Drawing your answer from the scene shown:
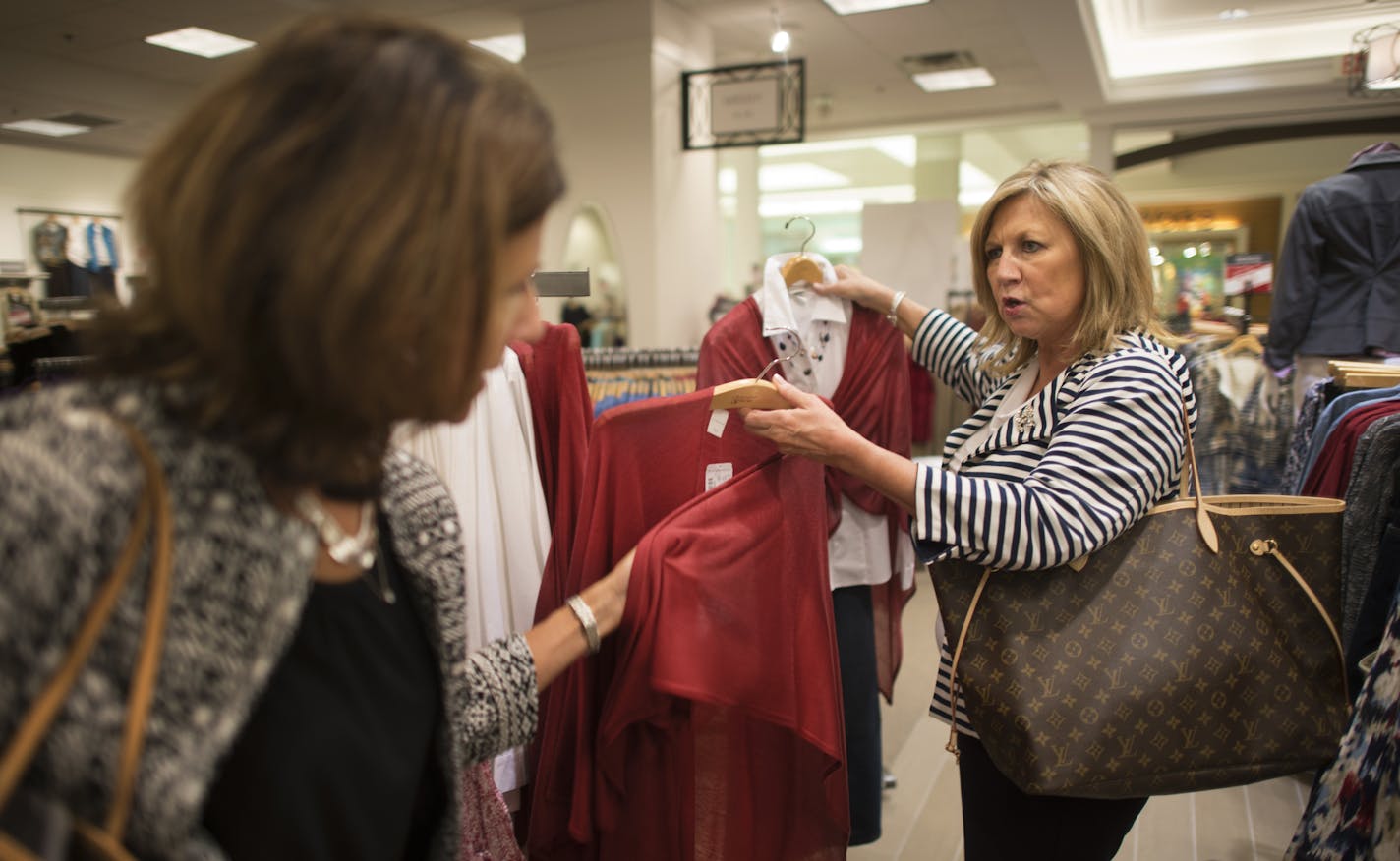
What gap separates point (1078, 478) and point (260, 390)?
1.07 metres

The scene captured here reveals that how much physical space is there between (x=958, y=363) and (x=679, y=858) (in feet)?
3.79

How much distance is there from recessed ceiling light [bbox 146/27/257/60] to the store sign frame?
2.64 m

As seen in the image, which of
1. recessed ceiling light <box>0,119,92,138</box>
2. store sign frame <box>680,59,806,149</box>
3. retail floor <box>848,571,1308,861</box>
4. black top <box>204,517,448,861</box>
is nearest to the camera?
black top <box>204,517,448,861</box>

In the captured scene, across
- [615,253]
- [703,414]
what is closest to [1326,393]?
[703,414]

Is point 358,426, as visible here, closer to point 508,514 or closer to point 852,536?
point 508,514

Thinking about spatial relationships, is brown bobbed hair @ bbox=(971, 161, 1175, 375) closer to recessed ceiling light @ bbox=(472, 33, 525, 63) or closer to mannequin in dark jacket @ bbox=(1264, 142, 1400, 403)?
mannequin in dark jacket @ bbox=(1264, 142, 1400, 403)

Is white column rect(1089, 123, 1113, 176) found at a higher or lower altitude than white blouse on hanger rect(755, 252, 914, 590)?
higher

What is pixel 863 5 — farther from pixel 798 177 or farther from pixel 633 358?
pixel 798 177

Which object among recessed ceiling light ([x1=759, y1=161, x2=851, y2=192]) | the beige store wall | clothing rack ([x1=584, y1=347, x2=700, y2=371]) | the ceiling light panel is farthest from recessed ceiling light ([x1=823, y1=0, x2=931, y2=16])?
recessed ceiling light ([x1=759, y1=161, x2=851, y2=192])

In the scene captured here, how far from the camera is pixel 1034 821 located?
1.42m

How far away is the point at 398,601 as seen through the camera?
3.07 feet

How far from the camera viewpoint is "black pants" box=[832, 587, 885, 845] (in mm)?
2256

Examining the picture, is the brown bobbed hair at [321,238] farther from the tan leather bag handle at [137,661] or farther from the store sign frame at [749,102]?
the store sign frame at [749,102]

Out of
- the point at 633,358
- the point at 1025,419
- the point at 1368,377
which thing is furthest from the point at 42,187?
the point at 1368,377
